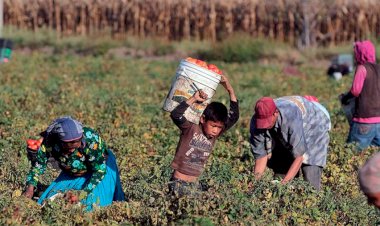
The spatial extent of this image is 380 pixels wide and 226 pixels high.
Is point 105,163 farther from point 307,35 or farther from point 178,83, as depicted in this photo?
point 307,35

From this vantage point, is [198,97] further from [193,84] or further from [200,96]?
[193,84]

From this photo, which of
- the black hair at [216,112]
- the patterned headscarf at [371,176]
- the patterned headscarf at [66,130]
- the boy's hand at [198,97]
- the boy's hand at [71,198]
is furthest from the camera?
the boy's hand at [198,97]

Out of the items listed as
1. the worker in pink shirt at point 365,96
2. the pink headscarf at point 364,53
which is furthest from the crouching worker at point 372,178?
the pink headscarf at point 364,53

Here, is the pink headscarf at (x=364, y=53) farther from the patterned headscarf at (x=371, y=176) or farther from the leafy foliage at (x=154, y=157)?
the patterned headscarf at (x=371, y=176)

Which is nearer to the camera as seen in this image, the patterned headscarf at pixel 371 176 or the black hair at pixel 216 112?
the patterned headscarf at pixel 371 176

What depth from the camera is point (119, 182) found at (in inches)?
326

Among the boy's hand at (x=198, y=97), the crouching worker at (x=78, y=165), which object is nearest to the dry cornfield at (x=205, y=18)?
the crouching worker at (x=78, y=165)

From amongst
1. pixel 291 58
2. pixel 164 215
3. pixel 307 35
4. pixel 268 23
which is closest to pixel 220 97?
pixel 164 215

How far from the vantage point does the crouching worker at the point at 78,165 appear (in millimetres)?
7414

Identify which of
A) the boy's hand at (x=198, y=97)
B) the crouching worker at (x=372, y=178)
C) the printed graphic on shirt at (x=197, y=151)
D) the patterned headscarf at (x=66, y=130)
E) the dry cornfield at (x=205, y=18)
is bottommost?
the dry cornfield at (x=205, y=18)

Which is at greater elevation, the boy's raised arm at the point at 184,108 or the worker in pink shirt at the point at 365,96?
the boy's raised arm at the point at 184,108

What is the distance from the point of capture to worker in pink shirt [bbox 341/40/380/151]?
34.0 ft

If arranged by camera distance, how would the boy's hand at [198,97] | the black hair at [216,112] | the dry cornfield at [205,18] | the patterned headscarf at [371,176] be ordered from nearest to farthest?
the patterned headscarf at [371,176] → the black hair at [216,112] → the boy's hand at [198,97] → the dry cornfield at [205,18]

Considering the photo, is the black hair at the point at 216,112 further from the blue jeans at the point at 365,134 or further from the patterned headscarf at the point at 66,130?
the blue jeans at the point at 365,134
